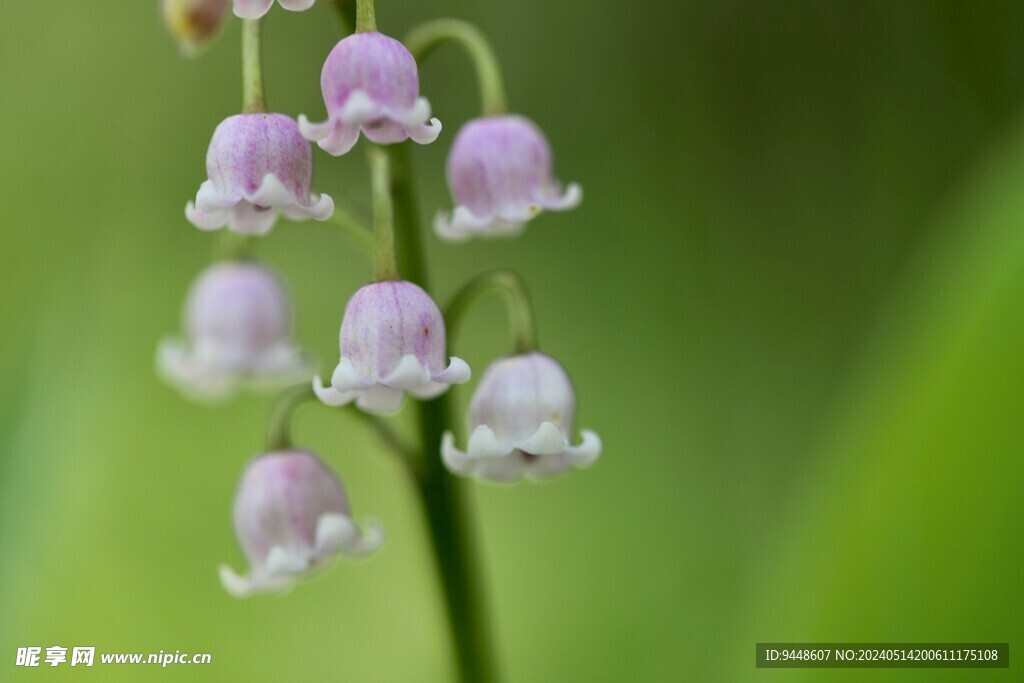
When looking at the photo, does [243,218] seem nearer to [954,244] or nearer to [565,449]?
[565,449]

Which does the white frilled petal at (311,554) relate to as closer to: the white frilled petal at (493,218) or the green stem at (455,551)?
the green stem at (455,551)

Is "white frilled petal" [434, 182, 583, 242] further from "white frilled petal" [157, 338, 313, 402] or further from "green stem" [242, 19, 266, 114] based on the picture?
"white frilled petal" [157, 338, 313, 402]

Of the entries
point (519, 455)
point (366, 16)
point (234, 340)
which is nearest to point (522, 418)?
point (519, 455)

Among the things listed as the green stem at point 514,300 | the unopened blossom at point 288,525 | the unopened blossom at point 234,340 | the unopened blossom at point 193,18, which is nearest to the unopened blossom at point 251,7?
the unopened blossom at point 193,18

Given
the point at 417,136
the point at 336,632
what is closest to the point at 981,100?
the point at 336,632

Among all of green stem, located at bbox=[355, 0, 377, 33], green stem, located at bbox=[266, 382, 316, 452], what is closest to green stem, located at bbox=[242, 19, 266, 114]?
green stem, located at bbox=[355, 0, 377, 33]

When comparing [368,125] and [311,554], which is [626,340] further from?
[368,125]

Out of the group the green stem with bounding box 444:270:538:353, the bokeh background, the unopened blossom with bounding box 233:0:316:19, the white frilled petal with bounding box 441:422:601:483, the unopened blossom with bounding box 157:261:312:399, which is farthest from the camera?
the unopened blossom with bounding box 157:261:312:399
